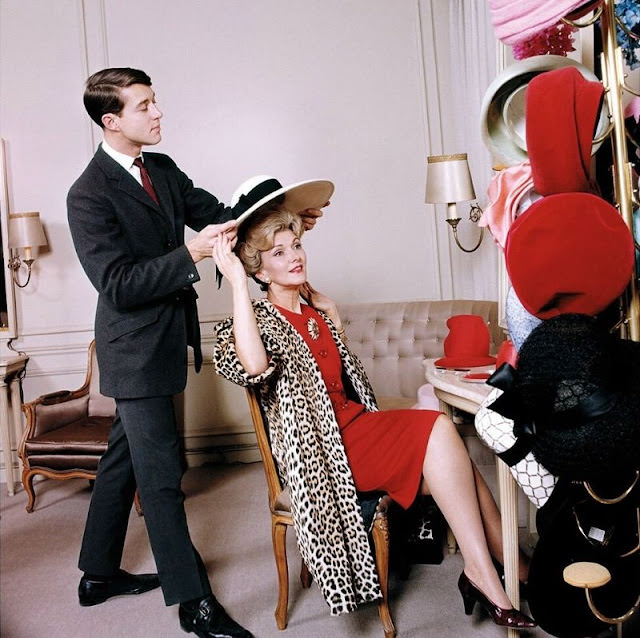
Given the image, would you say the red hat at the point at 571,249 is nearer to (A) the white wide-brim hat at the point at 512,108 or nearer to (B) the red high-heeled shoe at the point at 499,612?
(A) the white wide-brim hat at the point at 512,108

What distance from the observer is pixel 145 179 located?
107 inches

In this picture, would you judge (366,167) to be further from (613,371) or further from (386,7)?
(613,371)

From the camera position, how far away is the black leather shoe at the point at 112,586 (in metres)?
2.94

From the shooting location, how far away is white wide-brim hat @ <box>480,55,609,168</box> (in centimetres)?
137

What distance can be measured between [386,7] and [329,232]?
1.54 m

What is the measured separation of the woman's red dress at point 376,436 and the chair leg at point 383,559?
0.34 ft

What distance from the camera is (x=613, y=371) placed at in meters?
1.36

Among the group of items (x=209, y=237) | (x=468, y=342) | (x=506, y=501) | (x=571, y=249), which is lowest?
(x=506, y=501)

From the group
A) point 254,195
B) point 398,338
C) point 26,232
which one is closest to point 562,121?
point 254,195

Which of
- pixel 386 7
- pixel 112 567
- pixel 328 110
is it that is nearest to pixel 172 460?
pixel 112 567

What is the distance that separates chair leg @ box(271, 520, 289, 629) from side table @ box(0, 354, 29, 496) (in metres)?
2.55

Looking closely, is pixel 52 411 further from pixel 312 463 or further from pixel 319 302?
pixel 312 463

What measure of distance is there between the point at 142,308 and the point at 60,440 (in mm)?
1935

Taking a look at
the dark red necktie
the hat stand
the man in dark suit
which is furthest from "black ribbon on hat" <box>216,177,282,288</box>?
the hat stand
